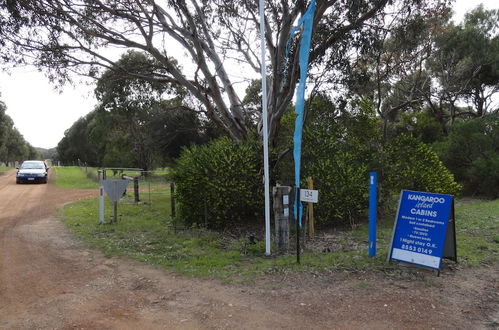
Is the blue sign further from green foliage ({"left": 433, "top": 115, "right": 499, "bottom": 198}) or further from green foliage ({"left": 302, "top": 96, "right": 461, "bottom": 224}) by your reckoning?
green foliage ({"left": 433, "top": 115, "right": 499, "bottom": 198})

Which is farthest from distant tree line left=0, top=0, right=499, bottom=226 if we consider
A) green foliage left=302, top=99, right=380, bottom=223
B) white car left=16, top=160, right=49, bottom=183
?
white car left=16, top=160, right=49, bottom=183

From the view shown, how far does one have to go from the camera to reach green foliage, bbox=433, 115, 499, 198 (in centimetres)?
1465

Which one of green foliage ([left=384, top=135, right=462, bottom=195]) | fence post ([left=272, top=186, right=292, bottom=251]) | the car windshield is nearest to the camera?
fence post ([left=272, top=186, right=292, bottom=251])

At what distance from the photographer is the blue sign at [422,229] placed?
530 centimetres

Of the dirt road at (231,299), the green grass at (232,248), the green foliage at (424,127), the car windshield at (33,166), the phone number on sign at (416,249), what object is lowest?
the dirt road at (231,299)

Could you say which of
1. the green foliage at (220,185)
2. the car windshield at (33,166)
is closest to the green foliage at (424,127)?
the green foliage at (220,185)

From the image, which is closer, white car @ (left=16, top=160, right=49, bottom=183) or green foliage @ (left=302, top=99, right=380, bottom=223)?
green foliage @ (left=302, top=99, right=380, bottom=223)

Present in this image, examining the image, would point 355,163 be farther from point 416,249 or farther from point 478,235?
point 416,249

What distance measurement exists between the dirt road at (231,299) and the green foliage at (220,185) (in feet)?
9.28

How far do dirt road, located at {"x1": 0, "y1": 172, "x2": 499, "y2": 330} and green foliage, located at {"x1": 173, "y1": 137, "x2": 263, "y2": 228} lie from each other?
2.83m

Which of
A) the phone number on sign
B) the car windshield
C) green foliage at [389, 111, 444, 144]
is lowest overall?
the phone number on sign

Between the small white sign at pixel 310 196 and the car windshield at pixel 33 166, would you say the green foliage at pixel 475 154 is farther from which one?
the car windshield at pixel 33 166

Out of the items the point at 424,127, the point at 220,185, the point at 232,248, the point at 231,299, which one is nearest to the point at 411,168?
the point at 220,185

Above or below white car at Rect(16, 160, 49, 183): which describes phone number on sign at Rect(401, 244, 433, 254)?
below
